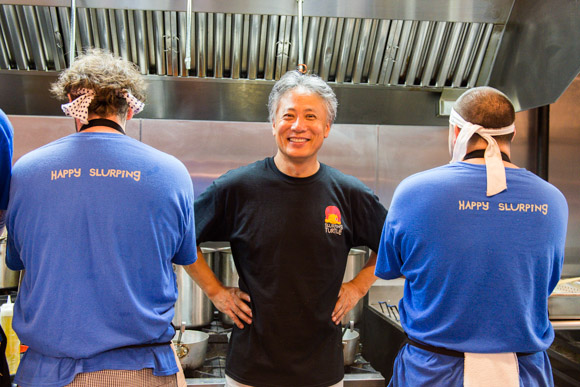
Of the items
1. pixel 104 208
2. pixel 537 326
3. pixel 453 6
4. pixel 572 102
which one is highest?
pixel 453 6

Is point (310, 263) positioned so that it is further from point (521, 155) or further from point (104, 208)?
point (521, 155)

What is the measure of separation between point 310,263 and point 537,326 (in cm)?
70

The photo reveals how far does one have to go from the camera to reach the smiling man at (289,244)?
1.63m

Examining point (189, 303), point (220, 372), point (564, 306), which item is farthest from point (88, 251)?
point (564, 306)

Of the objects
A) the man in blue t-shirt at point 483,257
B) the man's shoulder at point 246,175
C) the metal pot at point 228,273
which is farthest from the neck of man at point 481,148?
the metal pot at point 228,273

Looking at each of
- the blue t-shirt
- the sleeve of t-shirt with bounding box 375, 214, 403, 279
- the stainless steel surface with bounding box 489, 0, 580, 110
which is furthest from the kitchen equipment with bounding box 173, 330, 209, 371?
the stainless steel surface with bounding box 489, 0, 580, 110

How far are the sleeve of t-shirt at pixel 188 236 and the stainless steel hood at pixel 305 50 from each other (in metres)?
1.46

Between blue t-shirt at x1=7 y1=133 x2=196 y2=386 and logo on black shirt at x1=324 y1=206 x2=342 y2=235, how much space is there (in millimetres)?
635

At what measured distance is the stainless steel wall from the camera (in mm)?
3020

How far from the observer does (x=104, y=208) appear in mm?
1160

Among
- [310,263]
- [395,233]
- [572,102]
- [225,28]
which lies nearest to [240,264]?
[310,263]

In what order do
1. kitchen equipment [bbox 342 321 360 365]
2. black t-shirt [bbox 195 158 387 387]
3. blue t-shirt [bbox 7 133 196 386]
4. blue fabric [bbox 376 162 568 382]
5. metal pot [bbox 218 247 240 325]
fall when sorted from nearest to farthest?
blue t-shirt [bbox 7 133 196 386]
blue fabric [bbox 376 162 568 382]
black t-shirt [bbox 195 158 387 387]
kitchen equipment [bbox 342 321 360 365]
metal pot [bbox 218 247 240 325]

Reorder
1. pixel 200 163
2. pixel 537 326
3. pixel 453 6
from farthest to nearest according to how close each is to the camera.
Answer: pixel 200 163
pixel 453 6
pixel 537 326

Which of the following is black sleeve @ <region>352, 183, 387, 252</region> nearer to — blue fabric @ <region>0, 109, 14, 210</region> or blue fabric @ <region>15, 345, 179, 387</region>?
blue fabric @ <region>15, 345, 179, 387</region>
